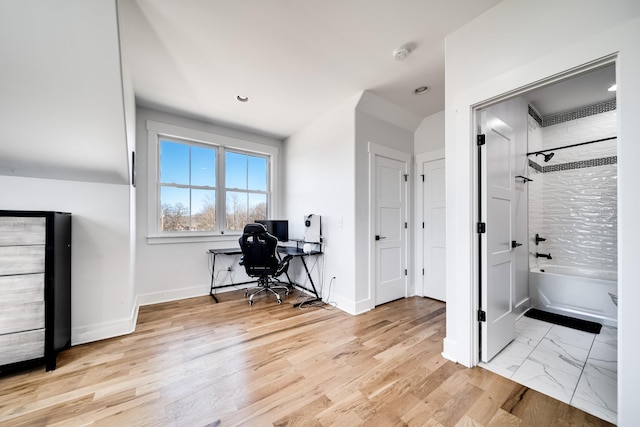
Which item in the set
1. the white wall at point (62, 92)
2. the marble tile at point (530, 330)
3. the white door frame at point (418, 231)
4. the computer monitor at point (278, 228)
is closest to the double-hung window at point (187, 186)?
the computer monitor at point (278, 228)

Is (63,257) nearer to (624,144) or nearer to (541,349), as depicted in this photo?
(624,144)

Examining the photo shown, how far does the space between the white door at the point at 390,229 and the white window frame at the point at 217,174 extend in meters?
2.04

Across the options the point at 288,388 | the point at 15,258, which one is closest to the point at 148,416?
the point at 288,388

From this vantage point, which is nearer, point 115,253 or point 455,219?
point 455,219

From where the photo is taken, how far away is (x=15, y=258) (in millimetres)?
1759

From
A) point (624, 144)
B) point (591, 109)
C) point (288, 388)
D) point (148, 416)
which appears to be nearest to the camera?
point (624, 144)

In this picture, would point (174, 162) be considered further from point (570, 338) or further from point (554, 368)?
point (570, 338)

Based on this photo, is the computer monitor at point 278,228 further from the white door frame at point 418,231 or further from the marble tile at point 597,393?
the marble tile at point 597,393

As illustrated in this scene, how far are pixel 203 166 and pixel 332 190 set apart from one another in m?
2.14

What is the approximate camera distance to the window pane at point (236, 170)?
13.2ft

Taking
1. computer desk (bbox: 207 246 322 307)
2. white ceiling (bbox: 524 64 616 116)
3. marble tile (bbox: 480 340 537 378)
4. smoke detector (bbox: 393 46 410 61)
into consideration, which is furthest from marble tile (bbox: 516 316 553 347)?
smoke detector (bbox: 393 46 410 61)


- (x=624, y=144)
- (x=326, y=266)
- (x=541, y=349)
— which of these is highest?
(x=624, y=144)

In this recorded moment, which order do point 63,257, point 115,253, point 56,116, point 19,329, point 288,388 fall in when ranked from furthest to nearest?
point 115,253
point 63,257
point 56,116
point 19,329
point 288,388

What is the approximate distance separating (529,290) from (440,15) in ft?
10.8
